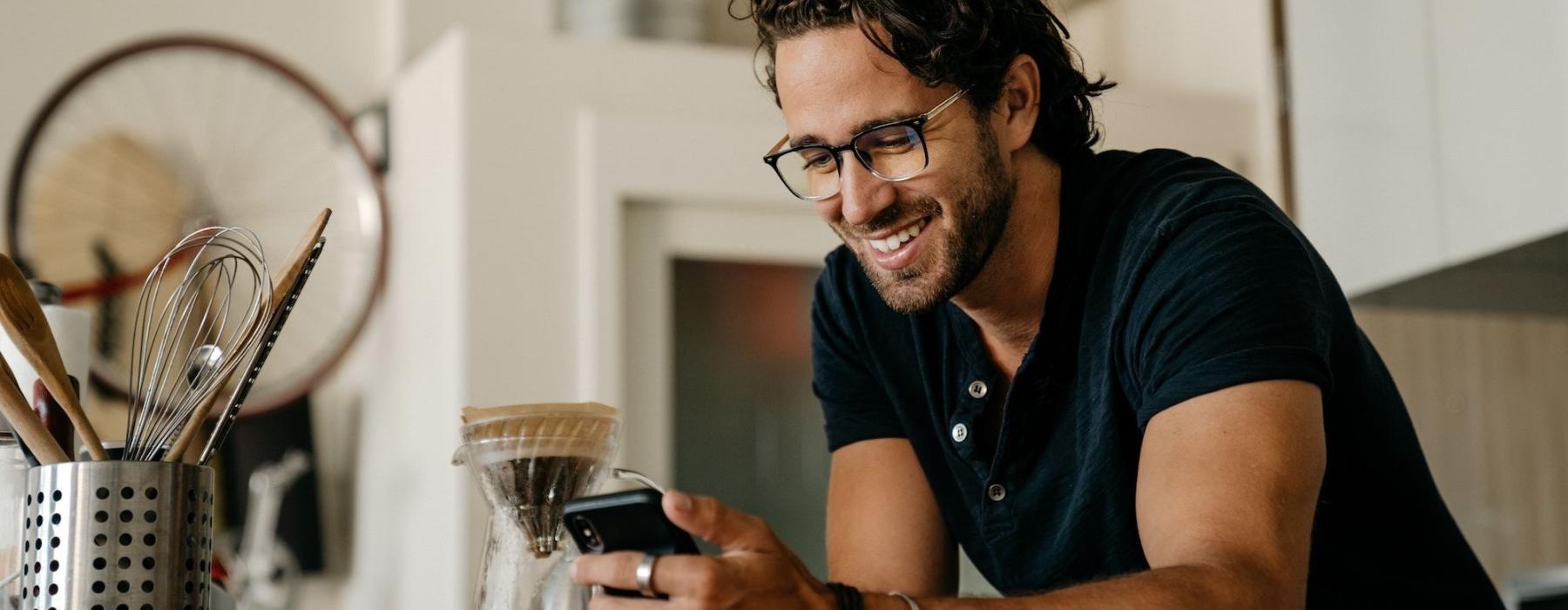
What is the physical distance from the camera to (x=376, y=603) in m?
2.69

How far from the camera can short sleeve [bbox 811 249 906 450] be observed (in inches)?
51.5

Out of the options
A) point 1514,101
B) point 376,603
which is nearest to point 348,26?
point 376,603

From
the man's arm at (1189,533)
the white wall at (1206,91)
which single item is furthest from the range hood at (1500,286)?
the man's arm at (1189,533)

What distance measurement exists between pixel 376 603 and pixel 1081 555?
1.84 meters

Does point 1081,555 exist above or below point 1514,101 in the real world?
below

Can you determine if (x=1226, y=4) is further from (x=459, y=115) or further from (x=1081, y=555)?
(x=1081, y=555)

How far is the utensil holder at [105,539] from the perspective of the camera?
0.76m

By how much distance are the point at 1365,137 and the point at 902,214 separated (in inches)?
62.9

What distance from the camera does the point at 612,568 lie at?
2.22 ft

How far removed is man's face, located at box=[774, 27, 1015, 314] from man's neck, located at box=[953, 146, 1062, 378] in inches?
0.8

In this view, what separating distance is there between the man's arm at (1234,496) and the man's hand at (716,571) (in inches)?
6.8

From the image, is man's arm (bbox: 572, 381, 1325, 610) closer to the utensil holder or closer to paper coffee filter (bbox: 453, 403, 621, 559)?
paper coffee filter (bbox: 453, 403, 621, 559)

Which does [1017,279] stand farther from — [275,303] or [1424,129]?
[1424,129]

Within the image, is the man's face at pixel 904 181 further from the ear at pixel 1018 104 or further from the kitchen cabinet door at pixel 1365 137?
the kitchen cabinet door at pixel 1365 137
